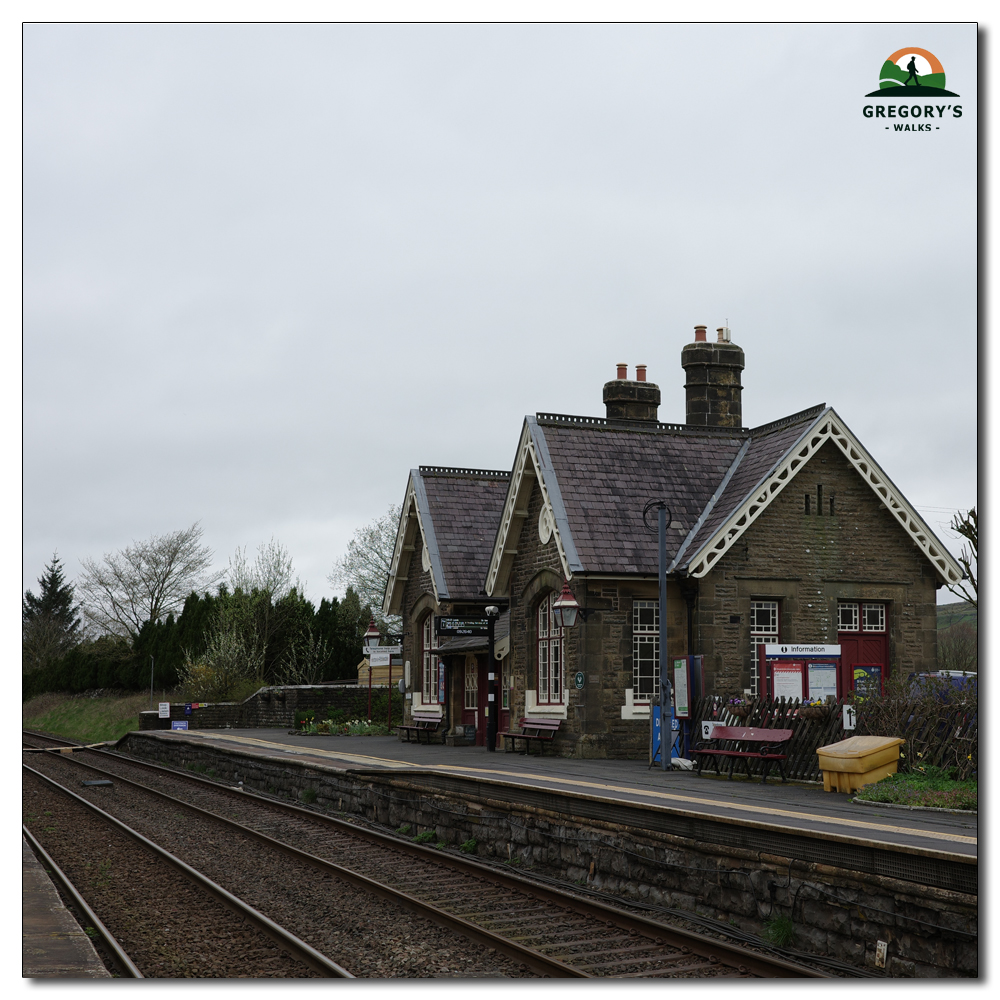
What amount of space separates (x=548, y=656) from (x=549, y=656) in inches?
4.4

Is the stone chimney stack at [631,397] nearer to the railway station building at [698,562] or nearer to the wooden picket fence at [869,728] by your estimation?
the railway station building at [698,562]

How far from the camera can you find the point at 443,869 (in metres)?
13.1

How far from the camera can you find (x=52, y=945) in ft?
26.2

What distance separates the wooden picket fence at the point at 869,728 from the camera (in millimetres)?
13531

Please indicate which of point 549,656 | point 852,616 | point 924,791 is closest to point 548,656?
point 549,656

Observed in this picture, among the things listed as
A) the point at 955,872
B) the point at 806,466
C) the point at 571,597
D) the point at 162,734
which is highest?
the point at 806,466

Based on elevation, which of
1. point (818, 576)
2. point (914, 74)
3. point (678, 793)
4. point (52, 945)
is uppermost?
point (914, 74)

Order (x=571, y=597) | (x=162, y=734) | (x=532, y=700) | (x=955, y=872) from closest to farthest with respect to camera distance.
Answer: (x=955, y=872)
(x=571, y=597)
(x=532, y=700)
(x=162, y=734)

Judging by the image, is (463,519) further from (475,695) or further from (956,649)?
(956,649)

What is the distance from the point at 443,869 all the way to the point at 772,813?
3.86 m

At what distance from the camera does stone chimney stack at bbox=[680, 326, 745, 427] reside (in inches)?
1053

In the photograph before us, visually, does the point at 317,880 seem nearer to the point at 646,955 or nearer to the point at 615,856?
the point at 615,856

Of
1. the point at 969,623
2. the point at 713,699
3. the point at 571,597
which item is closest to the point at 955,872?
the point at 713,699

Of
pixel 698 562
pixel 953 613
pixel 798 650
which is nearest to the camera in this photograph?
pixel 798 650
